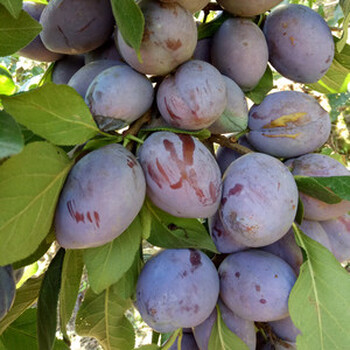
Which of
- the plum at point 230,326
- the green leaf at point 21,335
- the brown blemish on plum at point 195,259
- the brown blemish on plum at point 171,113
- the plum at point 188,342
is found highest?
the brown blemish on plum at point 171,113

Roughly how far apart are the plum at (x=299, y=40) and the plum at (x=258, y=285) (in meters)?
0.40

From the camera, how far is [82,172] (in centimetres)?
58

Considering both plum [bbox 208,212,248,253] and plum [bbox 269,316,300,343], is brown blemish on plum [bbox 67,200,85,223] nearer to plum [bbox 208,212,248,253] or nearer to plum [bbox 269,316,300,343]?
plum [bbox 208,212,248,253]

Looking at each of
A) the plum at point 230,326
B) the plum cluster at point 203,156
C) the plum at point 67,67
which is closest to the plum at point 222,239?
the plum cluster at point 203,156

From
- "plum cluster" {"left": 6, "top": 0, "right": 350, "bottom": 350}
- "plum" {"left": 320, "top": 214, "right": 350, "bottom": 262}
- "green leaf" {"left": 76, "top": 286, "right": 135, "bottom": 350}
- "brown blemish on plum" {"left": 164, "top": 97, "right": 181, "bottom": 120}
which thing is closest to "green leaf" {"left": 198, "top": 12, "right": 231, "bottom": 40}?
"plum cluster" {"left": 6, "top": 0, "right": 350, "bottom": 350}

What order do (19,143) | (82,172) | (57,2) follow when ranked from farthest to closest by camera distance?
(57,2) < (82,172) < (19,143)

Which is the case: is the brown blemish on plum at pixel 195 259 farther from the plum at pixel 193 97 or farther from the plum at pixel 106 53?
the plum at pixel 106 53

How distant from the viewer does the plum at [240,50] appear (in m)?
0.79

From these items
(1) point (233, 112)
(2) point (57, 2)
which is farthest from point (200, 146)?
(2) point (57, 2)

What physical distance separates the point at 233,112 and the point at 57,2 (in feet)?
1.22

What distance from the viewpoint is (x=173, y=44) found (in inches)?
25.4

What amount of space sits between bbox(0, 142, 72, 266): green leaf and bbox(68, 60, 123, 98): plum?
0.19 meters

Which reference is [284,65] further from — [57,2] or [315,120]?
[57,2]

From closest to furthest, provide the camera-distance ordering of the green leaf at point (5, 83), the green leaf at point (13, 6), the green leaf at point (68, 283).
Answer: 1. the green leaf at point (13, 6)
2. the green leaf at point (68, 283)
3. the green leaf at point (5, 83)
